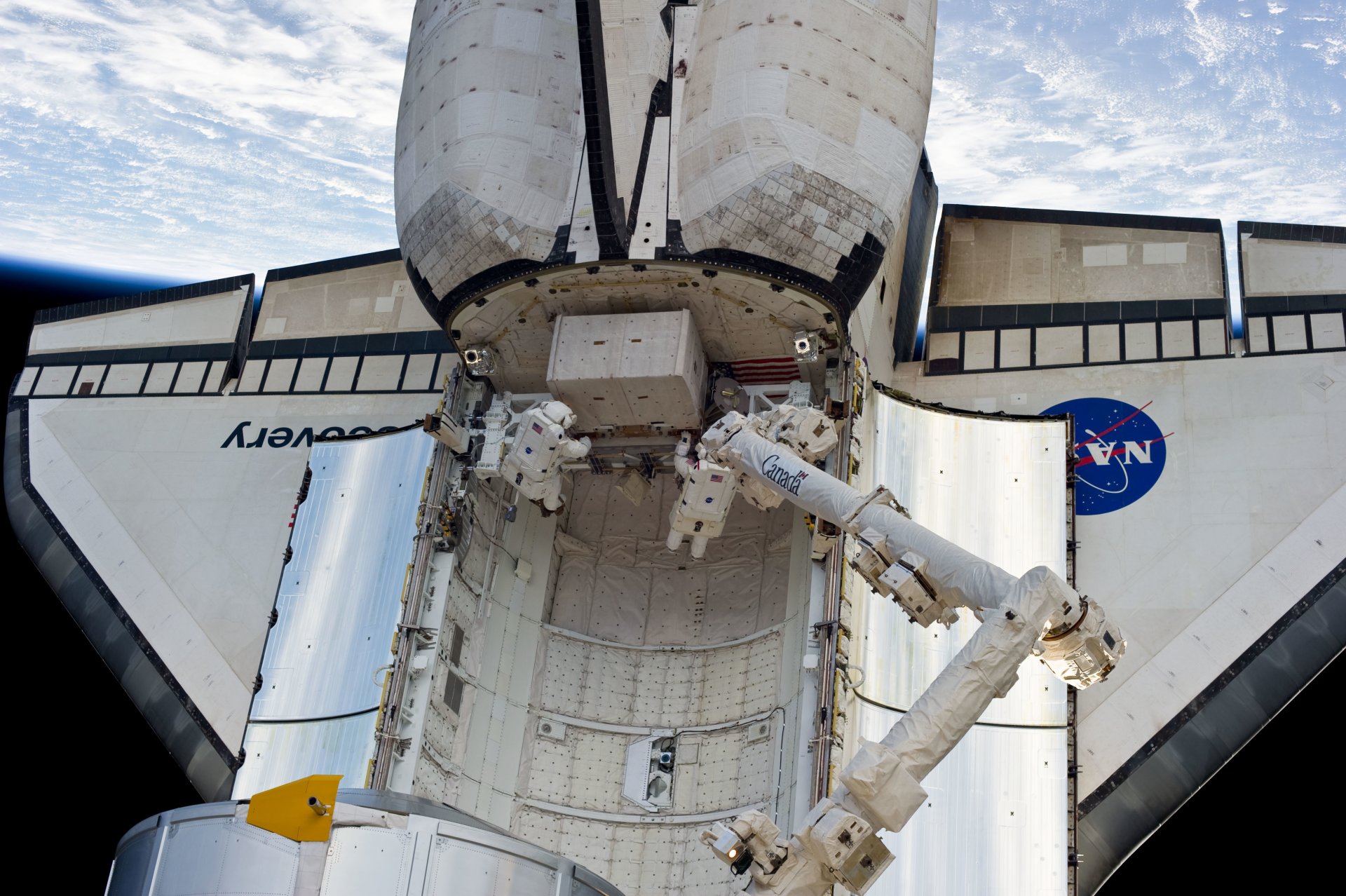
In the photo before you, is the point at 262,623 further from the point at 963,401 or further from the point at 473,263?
the point at 963,401

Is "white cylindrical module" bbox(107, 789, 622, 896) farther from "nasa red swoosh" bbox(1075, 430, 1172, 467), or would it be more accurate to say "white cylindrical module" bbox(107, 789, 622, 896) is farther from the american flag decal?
"nasa red swoosh" bbox(1075, 430, 1172, 467)

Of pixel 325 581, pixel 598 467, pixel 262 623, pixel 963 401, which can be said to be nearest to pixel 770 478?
pixel 598 467

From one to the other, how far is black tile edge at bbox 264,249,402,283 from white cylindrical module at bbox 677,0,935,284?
8.46 metres

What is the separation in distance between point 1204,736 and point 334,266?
46.9 ft

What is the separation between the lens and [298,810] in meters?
11.5

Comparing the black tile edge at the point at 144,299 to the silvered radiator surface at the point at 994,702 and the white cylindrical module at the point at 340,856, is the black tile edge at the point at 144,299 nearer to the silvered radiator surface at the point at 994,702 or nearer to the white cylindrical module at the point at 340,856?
the silvered radiator surface at the point at 994,702

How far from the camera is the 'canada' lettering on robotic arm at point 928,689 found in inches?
470

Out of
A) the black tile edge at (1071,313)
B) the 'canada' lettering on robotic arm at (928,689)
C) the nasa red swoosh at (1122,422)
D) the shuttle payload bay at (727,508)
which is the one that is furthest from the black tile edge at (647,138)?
the nasa red swoosh at (1122,422)

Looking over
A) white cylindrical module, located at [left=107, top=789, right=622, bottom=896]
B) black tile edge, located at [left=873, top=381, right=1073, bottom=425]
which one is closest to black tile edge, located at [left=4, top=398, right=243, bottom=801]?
white cylindrical module, located at [left=107, top=789, right=622, bottom=896]

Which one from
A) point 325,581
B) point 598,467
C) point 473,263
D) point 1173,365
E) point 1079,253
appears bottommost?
point 325,581

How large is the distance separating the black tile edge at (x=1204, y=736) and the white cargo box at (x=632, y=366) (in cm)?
646

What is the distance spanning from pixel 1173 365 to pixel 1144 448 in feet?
4.35

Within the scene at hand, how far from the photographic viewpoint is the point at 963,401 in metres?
21.4

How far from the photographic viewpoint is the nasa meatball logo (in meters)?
19.8
